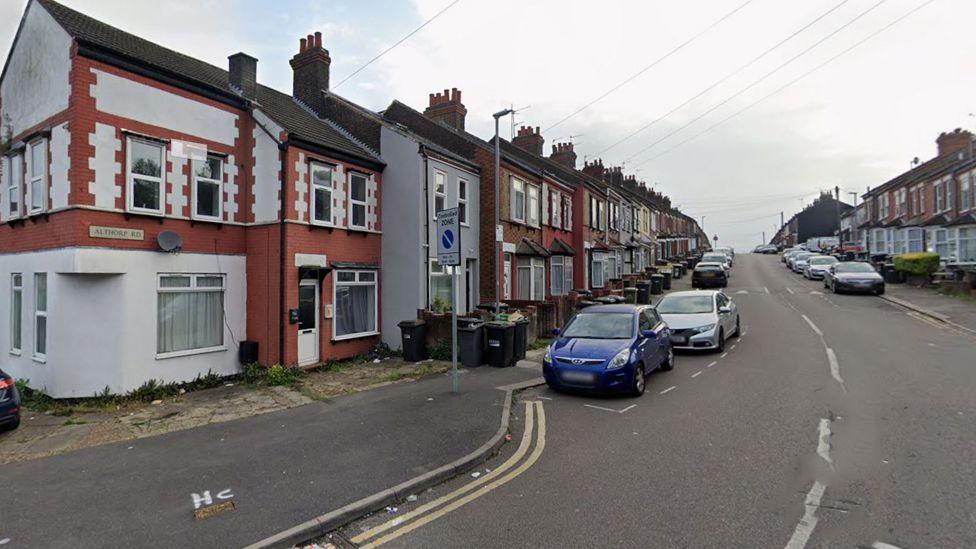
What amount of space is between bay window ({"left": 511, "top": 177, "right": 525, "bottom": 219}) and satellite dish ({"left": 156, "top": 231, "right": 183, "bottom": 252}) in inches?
448

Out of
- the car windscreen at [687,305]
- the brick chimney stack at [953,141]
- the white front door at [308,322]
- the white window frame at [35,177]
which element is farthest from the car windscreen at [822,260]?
the white window frame at [35,177]

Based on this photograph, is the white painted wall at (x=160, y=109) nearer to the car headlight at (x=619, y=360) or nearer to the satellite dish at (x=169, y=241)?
the satellite dish at (x=169, y=241)

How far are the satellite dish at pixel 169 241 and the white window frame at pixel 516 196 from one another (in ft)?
37.3

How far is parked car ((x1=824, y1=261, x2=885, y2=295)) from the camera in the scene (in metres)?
23.8

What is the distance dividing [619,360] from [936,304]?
63.4 feet

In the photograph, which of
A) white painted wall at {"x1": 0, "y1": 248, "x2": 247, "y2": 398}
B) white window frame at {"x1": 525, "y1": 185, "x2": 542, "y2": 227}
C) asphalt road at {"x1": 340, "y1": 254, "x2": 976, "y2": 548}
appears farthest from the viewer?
white window frame at {"x1": 525, "y1": 185, "x2": 542, "y2": 227}

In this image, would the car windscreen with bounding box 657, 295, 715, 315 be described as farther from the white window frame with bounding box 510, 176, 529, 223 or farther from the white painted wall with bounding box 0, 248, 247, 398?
the white painted wall with bounding box 0, 248, 247, 398

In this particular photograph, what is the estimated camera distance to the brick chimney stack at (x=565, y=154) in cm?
3491

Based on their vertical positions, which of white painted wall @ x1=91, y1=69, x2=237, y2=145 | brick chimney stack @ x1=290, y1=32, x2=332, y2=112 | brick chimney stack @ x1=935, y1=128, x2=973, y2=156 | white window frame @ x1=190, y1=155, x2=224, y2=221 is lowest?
white window frame @ x1=190, y1=155, x2=224, y2=221

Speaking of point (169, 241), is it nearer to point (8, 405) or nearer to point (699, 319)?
point (8, 405)

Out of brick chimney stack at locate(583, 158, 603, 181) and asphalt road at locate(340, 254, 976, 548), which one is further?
brick chimney stack at locate(583, 158, 603, 181)

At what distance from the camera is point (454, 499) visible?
195 inches

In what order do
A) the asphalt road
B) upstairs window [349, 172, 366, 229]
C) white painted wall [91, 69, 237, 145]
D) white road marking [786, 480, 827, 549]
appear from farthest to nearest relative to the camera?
upstairs window [349, 172, 366, 229] < white painted wall [91, 69, 237, 145] < the asphalt road < white road marking [786, 480, 827, 549]

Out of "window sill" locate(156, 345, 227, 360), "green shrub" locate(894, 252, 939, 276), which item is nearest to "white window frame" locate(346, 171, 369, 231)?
"window sill" locate(156, 345, 227, 360)
